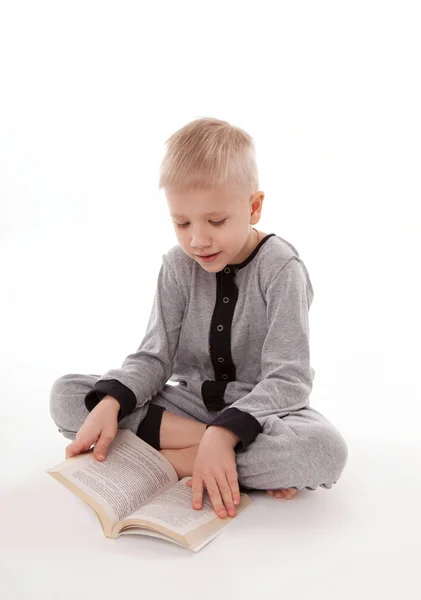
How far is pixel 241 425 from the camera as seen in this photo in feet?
4.71

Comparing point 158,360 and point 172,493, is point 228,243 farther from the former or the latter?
point 172,493

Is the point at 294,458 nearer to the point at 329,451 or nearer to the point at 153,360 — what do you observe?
the point at 329,451

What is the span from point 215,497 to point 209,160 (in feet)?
2.10

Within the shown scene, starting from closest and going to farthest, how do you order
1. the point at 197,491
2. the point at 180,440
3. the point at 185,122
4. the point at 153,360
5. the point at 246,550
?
the point at 246,550
the point at 197,491
the point at 180,440
the point at 153,360
the point at 185,122

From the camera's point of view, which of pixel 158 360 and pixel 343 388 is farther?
pixel 343 388

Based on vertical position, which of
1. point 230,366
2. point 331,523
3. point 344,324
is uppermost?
point 230,366

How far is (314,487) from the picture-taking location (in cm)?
145

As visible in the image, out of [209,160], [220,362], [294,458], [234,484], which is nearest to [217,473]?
[234,484]

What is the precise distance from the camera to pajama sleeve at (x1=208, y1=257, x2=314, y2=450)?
1.48 metres

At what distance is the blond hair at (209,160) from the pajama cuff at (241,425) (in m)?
0.44

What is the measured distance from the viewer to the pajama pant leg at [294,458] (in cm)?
141

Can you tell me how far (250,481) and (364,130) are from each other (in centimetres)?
268

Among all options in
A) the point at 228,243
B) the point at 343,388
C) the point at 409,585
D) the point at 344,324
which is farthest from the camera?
the point at 344,324

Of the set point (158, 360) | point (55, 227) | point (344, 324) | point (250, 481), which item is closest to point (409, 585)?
point (250, 481)
